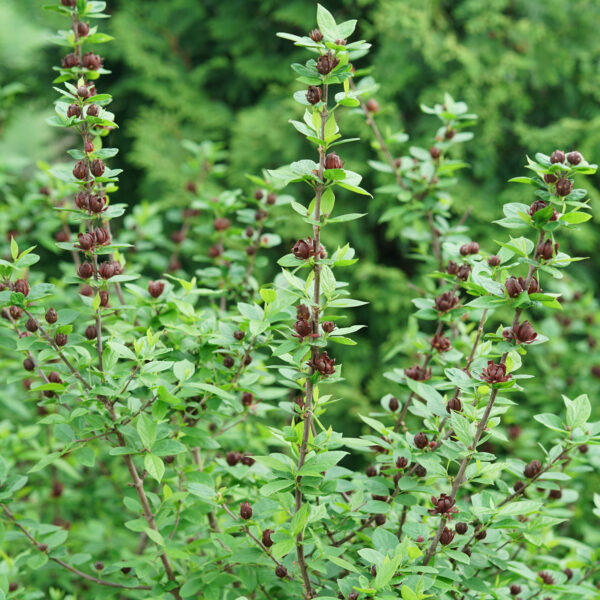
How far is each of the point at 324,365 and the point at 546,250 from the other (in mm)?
519

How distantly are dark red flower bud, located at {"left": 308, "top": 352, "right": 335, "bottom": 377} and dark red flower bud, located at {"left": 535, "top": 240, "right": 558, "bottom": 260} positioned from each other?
49 cm

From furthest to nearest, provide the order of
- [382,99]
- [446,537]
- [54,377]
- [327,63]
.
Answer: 1. [382,99]
2. [54,377]
3. [446,537]
4. [327,63]

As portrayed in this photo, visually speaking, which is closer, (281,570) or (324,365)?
(324,365)

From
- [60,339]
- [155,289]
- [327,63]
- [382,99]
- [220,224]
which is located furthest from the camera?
[382,99]

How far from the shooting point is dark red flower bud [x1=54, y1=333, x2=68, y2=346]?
5.32ft

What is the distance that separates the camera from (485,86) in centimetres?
447

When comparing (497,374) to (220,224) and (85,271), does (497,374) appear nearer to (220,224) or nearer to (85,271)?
(85,271)

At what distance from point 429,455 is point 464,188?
9.92 ft

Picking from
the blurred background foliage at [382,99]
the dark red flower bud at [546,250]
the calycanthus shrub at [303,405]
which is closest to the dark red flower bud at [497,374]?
the calycanthus shrub at [303,405]

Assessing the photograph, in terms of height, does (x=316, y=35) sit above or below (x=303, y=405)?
above

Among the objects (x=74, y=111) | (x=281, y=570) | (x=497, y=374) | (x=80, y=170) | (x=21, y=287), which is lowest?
(x=281, y=570)

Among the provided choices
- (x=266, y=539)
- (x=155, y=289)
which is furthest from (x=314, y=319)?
(x=155, y=289)

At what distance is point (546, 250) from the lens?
1.39 meters

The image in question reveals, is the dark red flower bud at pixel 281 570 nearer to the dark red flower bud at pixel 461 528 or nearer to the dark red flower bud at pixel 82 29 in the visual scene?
the dark red flower bud at pixel 461 528
